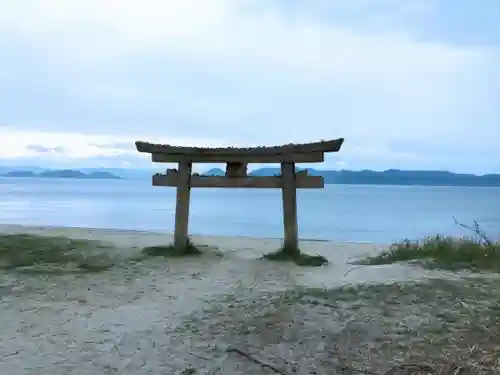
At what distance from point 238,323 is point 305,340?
67cm

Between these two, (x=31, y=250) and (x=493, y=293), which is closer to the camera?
(x=493, y=293)

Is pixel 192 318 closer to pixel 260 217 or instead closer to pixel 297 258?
pixel 297 258

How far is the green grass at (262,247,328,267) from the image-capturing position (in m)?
8.40

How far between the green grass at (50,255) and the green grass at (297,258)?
7.58 feet

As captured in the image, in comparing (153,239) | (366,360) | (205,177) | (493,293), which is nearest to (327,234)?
(153,239)

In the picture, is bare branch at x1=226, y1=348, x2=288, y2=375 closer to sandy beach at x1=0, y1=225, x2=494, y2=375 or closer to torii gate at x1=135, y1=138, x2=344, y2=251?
sandy beach at x1=0, y1=225, x2=494, y2=375

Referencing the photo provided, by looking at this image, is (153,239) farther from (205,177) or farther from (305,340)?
(305,340)

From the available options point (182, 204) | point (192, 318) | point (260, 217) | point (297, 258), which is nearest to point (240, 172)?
point (182, 204)

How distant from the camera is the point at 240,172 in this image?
9.04 m

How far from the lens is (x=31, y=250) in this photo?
8.98 metres

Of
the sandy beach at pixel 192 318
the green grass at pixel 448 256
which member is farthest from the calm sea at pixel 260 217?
the sandy beach at pixel 192 318

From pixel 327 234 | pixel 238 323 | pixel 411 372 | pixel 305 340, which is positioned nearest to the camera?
pixel 411 372

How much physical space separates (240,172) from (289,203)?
0.86 m

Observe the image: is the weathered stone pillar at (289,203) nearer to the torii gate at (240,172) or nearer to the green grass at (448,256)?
the torii gate at (240,172)
